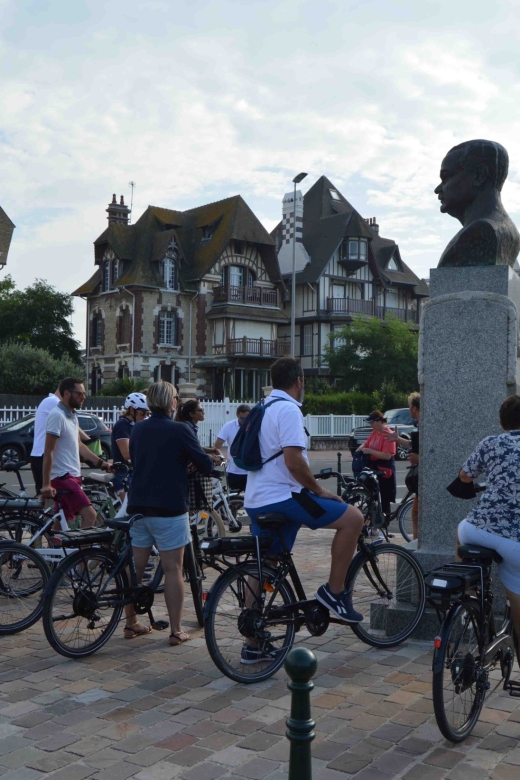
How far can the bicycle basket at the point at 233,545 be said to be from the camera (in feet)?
17.7

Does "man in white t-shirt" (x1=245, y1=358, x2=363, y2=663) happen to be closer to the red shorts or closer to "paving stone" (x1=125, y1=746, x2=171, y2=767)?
"paving stone" (x1=125, y1=746, x2=171, y2=767)

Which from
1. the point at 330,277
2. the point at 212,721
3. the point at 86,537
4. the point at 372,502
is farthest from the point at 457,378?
the point at 330,277

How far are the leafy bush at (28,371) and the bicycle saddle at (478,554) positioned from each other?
36.6 meters

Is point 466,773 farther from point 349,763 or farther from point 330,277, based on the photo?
point 330,277

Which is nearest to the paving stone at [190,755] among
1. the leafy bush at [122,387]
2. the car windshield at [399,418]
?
the car windshield at [399,418]

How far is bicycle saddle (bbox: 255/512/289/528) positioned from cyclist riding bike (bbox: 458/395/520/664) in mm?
1207

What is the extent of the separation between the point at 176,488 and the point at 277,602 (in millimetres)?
1067

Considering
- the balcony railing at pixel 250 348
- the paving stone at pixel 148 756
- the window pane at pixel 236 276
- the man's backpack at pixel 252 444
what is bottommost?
the paving stone at pixel 148 756

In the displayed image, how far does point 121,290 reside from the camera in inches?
1967

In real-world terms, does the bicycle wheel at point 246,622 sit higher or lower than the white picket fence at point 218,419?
lower

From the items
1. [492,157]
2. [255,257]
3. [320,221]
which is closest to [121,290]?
[255,257]

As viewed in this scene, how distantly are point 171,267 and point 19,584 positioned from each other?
146 feet

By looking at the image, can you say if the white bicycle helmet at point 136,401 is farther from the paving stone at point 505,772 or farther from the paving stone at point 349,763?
the paving stone at point 505,772


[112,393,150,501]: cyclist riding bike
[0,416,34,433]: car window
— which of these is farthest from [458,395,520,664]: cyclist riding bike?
[0,416,34,433]: car window
